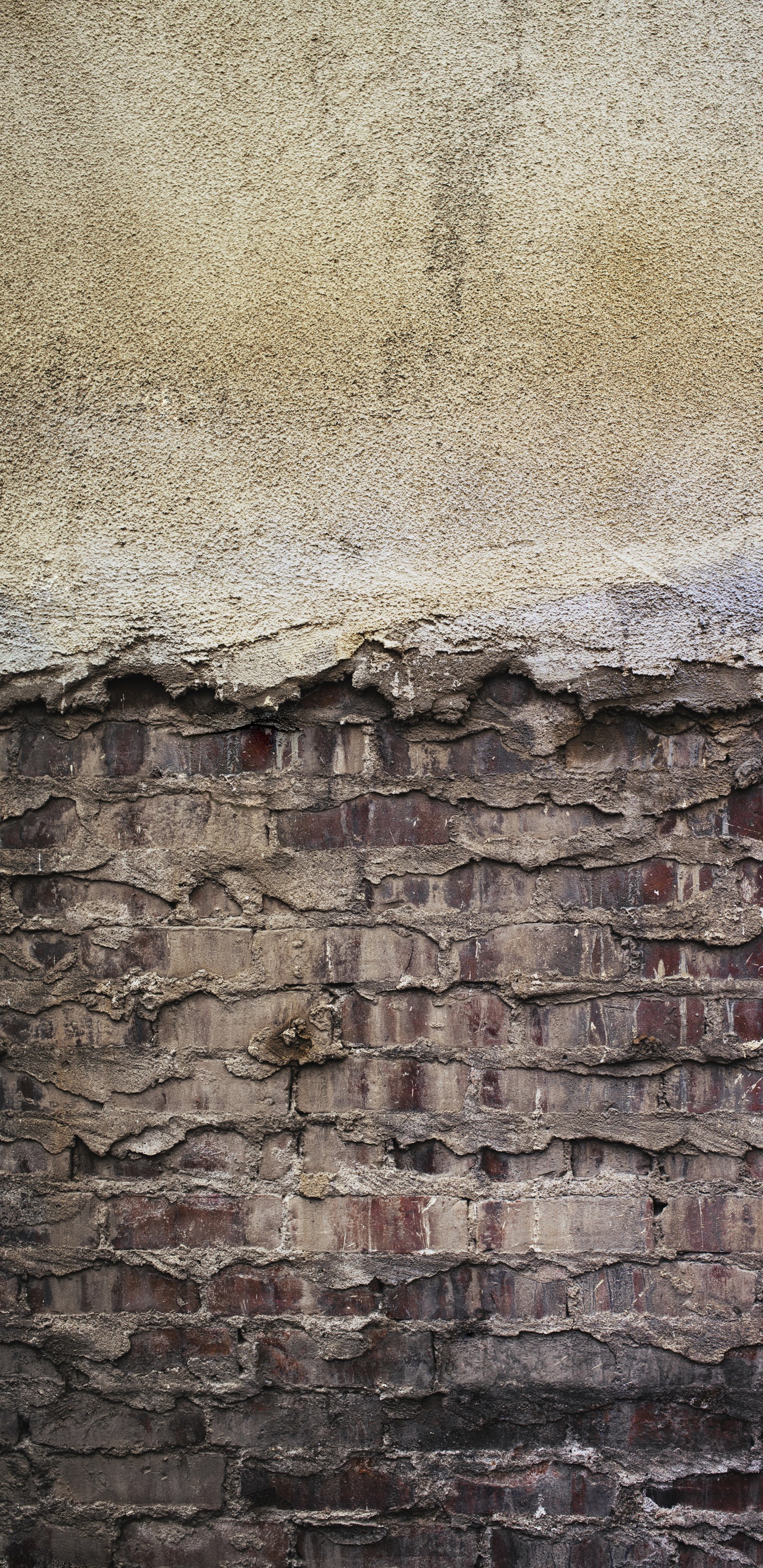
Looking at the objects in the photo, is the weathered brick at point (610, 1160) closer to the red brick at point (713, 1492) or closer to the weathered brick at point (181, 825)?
the red brick at point (713, 1492)

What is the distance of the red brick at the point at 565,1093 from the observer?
4.68 ft

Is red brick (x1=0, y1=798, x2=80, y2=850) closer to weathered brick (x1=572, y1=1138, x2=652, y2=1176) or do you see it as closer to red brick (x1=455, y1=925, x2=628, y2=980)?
red brick (x1=455, y1=925, x2=628, y2=980)

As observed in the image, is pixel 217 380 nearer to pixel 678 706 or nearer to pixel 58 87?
pixel 58 87

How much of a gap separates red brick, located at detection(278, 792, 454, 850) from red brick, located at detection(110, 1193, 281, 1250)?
606mm

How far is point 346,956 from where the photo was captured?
4.78 feet

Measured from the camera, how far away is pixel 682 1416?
1.39m

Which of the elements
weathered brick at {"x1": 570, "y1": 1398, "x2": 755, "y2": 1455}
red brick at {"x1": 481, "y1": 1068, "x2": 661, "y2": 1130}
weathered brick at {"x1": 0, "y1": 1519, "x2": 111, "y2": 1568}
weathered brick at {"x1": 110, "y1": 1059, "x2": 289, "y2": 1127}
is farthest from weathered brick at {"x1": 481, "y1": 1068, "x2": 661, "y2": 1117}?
weathered brick at {"x1": 0, "y1": 1519, "x2": 111, "y2": 1568}

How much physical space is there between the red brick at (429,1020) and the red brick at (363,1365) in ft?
1.55

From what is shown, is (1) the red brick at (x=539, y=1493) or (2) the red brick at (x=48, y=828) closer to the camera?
(1) the red brick at (x=539, y=1493)

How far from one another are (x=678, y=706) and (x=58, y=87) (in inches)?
59.5

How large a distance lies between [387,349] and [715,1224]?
1567 mm

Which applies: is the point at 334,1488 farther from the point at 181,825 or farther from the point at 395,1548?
the point at 181,825

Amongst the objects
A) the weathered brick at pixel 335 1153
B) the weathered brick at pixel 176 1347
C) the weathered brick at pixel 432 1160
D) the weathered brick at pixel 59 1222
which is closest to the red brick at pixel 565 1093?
the weathered brick at pixel 432 1160

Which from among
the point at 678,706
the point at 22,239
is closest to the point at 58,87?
the point at 22,239
